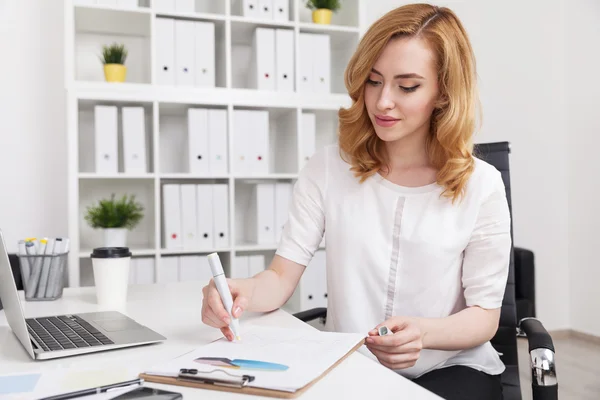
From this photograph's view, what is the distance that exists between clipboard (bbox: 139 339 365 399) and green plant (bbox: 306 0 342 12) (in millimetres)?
2463

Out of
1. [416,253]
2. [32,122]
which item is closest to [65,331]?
[416,253]

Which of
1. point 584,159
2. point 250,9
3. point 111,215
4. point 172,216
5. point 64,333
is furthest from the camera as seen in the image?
point 584,159

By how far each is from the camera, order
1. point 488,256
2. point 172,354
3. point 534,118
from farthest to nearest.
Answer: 1. point 534,118
2. point 488,256
3. point 172,354

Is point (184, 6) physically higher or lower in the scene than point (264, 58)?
higher

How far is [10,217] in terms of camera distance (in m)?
2.77

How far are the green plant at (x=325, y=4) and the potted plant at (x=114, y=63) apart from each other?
3.17 ft

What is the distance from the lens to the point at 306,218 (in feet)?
4.56

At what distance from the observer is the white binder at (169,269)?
8.64 ft

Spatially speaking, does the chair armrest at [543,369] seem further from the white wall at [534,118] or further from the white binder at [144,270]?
the white wall at [534,118]

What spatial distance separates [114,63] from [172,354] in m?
2.03

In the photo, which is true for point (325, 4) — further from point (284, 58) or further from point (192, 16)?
point (192, 16)

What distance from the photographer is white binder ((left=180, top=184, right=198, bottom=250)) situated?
267 centimetres

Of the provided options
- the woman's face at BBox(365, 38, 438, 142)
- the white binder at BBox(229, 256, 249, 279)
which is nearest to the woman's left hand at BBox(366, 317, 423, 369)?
the woman's face at BBox(365, 38, 438, 142)

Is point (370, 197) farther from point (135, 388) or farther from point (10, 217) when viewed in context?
point (10, 217)
